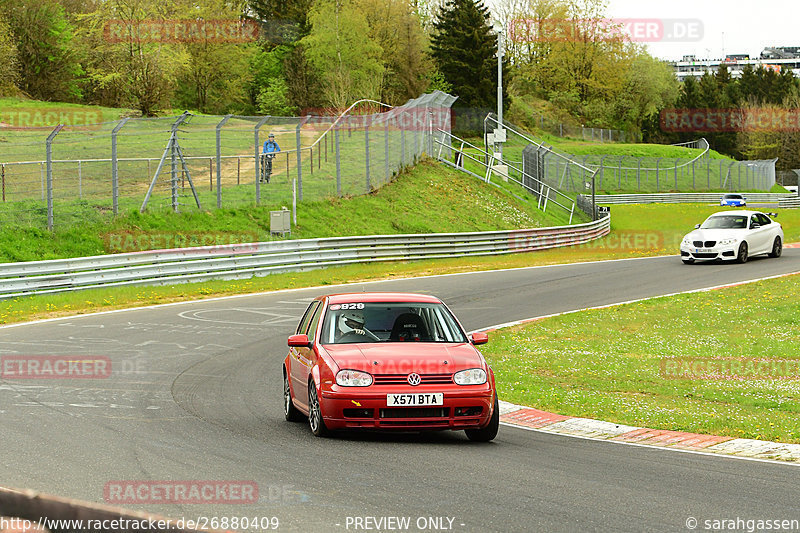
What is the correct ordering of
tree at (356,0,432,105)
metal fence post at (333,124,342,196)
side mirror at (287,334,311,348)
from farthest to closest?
tree at (356,0,432,105)
metal fence post at (333,124,342,196)
side mirror at (287,334,311,348)

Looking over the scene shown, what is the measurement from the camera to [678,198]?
248 feet

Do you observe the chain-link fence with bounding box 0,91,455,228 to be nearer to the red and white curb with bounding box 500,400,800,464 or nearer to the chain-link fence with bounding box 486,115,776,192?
the red and white curb with bounding box 500,400,800,464

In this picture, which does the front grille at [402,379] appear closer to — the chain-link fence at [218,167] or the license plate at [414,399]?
the license plate at [414,399]

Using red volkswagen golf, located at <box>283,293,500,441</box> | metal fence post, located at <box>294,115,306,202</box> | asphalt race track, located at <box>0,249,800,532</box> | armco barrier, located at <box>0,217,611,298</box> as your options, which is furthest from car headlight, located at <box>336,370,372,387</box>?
metal fence post, located at <box>294,115,306,202</box>

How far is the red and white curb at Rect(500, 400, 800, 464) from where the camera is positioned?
847 cm

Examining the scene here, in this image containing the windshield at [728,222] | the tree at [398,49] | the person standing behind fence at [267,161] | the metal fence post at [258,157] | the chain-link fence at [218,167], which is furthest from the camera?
the tree at [398,49]

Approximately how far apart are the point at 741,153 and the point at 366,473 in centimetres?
11895

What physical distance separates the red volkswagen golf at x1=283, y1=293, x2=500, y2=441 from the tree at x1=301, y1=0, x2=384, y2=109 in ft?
207

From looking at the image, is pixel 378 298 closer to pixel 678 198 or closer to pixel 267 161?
pixel 267 161

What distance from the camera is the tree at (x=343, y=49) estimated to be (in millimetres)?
73125

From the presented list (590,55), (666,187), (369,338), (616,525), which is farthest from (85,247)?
(590,55)

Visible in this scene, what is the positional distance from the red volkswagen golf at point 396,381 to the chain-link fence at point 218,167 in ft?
54.3

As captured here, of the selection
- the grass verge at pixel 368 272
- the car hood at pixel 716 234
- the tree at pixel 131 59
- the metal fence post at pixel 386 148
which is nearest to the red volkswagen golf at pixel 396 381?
the grass verge at pixel 368 272

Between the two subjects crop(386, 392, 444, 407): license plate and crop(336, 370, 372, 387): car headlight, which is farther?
crop(336, 370, 372, 387): car headlight
